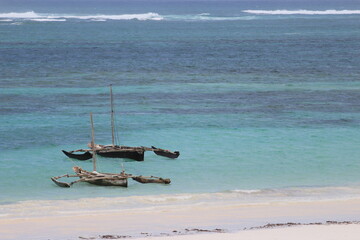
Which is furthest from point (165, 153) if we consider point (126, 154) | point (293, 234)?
point (293, 234)

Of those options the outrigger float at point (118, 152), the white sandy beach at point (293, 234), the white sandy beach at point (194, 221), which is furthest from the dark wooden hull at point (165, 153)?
the white sandy beach at point (293, 234)

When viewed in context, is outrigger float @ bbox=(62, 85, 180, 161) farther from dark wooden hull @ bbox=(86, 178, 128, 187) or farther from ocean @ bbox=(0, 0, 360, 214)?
dark wooden hull @ bbox=(86, 178, 128, 187)

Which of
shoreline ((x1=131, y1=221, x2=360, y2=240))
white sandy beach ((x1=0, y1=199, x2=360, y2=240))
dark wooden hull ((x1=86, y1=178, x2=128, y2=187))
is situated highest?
shoreline ((x1=131, y1=221, x2=360, y2=240))

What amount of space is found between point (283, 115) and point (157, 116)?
649cm

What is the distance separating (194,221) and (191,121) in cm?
1456

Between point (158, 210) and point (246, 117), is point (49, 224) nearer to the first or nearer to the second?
point (158, 210)

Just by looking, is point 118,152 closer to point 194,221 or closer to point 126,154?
point 126,154

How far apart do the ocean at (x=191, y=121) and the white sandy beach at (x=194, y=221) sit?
1.16 metres

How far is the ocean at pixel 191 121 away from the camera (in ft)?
76.6

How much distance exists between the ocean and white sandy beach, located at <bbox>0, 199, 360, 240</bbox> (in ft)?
3.82

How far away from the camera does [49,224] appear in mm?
19031

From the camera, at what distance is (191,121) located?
33.7 m

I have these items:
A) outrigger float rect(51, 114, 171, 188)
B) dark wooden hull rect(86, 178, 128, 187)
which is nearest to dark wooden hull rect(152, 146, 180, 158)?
outrigger float rect(51, 114, 171, 188)

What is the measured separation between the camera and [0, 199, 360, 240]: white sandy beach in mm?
17484
